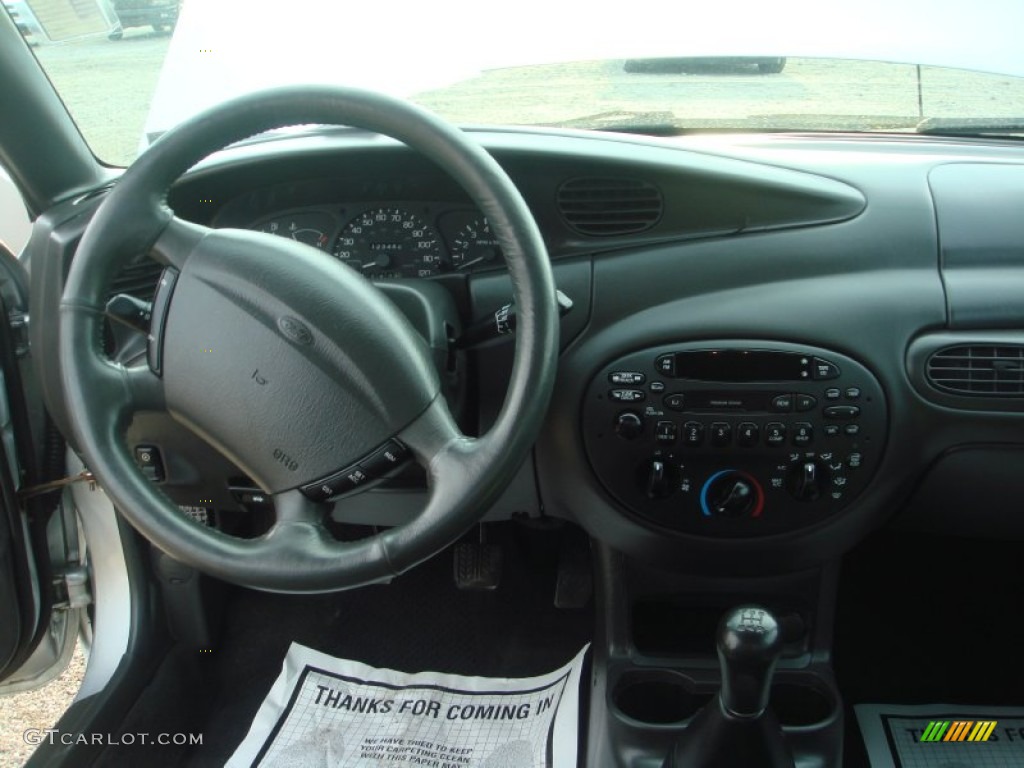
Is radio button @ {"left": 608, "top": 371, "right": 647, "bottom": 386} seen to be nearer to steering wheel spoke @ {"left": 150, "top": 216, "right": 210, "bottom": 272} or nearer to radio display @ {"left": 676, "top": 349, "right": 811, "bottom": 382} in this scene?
radio display @ {"left": 676, "top": 349, "right": 811, "bottom": 382}

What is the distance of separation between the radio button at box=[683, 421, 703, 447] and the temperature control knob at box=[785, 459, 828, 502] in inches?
5.3

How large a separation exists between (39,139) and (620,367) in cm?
91

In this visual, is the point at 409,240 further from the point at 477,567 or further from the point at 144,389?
the point at 477,567

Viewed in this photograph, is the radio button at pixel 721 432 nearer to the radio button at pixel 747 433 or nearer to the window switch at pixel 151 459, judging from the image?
the radio button at pixel 747 433

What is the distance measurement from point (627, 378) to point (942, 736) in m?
0.80

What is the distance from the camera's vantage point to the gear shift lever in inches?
43.3

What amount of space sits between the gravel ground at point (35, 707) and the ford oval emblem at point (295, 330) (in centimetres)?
107

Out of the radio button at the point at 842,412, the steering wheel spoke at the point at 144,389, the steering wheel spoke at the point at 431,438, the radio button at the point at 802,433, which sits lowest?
the radio button at the point at 802,433

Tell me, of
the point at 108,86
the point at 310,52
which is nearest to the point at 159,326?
the point at 310,52

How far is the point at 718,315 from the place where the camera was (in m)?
1.31

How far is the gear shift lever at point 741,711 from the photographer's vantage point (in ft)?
3.61

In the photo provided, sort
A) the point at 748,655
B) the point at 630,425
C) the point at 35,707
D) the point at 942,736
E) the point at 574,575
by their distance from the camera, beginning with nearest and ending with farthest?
the point at 748,655 → the point at 630,425 → the point at 942,736 → the point at 35,707 → the point at 574,575

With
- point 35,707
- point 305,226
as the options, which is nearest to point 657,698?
point 305,226
